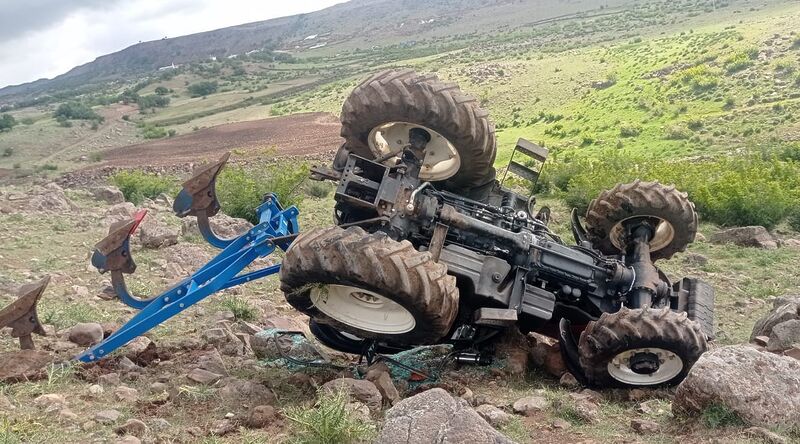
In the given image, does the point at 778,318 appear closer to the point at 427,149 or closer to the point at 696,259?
the point at 427,149

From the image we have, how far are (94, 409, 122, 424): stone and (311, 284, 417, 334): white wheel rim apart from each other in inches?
62.6

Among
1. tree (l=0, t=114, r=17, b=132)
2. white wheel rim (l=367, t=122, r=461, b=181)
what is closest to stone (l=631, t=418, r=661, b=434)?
white wheel rim (l=367, t=122, r=461, b=181)

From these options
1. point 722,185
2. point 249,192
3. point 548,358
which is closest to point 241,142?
point 249,192

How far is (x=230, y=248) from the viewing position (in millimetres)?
6008

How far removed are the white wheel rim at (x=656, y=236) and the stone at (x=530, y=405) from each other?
122 inches

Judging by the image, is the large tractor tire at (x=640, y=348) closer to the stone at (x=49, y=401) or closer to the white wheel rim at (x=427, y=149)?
the white wheel rim at (x=427, y=149)

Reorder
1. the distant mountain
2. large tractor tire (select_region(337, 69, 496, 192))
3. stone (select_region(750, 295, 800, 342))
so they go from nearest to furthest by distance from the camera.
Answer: large tractor tire (select_region(337, 69, 496, 192))
stone (select_region(750, 295, 800, 342))
the distant mountain

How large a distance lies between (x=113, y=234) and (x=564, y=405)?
349cm

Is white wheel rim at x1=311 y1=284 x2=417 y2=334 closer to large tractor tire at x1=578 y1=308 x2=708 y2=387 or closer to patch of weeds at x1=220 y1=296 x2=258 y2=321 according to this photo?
large tractor tire at x1=578 y1=308 x2=708 y2=387

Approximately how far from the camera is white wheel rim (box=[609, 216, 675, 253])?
302 inches

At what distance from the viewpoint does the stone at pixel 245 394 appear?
507cm

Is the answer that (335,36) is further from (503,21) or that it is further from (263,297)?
(263,297)

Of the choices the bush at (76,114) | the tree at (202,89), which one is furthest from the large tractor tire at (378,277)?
the tree at (202,89)

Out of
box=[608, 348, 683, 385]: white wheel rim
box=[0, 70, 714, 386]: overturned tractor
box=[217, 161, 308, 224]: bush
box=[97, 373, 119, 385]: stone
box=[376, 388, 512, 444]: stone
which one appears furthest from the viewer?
box=[217, 161, 308, 224]: bush
